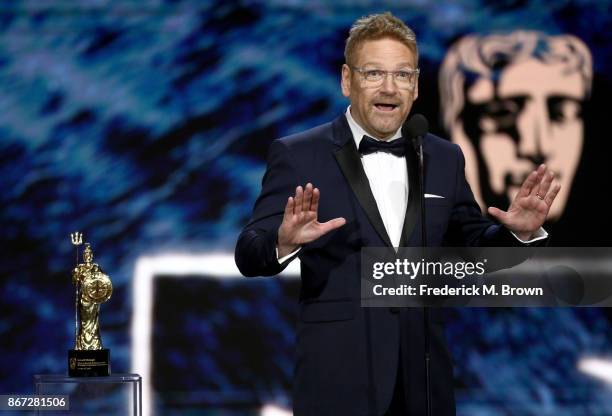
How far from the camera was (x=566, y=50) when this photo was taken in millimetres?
4840

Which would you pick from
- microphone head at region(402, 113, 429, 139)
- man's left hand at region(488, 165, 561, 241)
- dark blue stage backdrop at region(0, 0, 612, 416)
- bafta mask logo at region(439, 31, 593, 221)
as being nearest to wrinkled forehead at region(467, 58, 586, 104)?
bafta mask logo at region(439, 31, 593, 221)

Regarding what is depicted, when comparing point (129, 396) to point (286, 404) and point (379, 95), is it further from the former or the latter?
point (286, 404)

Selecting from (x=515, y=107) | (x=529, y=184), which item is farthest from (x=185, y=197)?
(x=529, y=184)

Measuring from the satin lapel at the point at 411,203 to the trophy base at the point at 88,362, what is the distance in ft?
5.25

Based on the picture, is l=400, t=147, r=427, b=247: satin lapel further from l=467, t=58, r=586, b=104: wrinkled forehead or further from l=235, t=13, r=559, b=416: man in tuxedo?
l=467, t=58, r=586, b=104: wrinkled forehead

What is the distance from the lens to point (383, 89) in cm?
254

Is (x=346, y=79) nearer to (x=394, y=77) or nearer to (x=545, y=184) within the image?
(x=394, y=77)

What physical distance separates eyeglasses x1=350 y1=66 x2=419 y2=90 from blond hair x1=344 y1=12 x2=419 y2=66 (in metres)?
0.06

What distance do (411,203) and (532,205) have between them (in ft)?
0.97

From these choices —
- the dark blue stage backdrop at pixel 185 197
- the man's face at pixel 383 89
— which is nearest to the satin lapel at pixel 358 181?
the man's face at pixel 383 89

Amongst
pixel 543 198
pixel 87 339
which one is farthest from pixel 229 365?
pixel 543 198

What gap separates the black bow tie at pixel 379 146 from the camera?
263cm

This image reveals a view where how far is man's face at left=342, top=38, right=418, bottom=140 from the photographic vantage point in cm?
254

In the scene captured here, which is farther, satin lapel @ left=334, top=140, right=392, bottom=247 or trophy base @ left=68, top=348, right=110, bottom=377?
trophy base @ left=68, top=348, right=110, bottom=377
